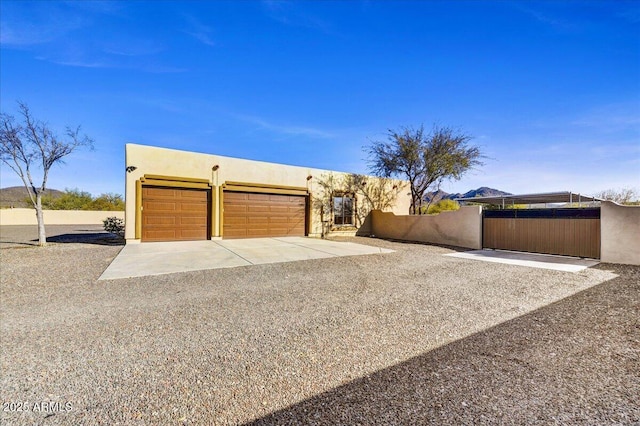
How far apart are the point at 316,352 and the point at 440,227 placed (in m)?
11.6

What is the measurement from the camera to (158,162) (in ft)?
37.6

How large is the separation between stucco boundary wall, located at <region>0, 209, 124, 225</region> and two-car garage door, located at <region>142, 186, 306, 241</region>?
2425cm

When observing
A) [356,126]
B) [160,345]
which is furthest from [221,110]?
[160,345]

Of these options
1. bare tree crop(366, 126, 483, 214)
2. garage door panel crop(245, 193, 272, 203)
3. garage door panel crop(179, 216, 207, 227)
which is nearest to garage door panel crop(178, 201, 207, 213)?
garage door panel crop(179, 216, 207, 227)

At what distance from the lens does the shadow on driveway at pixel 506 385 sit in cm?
197

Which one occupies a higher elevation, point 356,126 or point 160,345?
point 356,126

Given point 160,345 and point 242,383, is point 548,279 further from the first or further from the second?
point 160,345

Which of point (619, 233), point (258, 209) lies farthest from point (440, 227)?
point (258, 209)

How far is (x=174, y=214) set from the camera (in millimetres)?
11914

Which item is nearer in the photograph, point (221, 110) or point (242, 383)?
point (242, 383)

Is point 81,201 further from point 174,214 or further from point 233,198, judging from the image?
point 233,198

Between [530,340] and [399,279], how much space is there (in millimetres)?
3067

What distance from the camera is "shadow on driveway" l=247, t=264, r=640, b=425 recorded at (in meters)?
1.97

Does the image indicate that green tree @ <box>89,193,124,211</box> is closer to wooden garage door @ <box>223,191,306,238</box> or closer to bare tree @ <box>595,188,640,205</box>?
wooden garage door @ <box>223,191,306,238</box>
